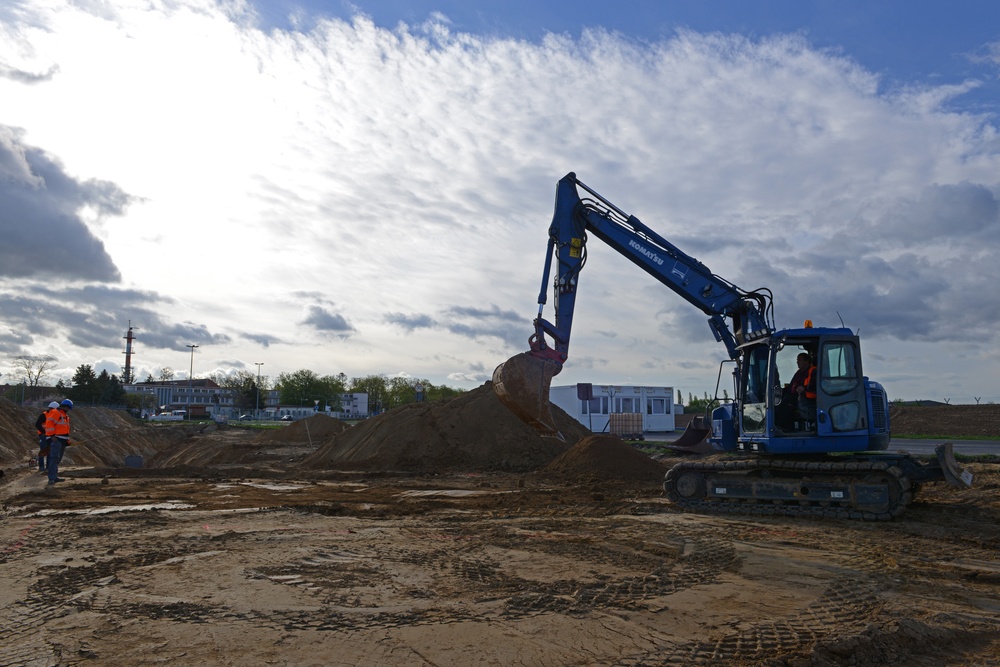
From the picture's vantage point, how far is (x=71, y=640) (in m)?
4.96

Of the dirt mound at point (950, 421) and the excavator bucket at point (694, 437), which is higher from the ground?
the dirt mound at point (950, 421)

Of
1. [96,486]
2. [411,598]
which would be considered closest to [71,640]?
[411,598]

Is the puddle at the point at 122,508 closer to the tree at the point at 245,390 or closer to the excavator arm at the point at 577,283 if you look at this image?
the excavator arm at the point at 577,283

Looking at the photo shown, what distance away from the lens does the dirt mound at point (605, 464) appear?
56.3 ft

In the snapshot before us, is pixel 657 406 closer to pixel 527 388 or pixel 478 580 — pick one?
pixel 527 388

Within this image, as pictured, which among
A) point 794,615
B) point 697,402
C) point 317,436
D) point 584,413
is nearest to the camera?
point 794,615

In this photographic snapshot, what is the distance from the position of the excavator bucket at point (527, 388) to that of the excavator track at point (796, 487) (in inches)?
96.2

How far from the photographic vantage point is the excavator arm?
42.3 feet

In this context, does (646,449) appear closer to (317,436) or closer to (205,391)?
(317,436)

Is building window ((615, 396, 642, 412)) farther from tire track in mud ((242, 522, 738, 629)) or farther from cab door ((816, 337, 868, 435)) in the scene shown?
tire track in mud ((242, 522, 738, 629))

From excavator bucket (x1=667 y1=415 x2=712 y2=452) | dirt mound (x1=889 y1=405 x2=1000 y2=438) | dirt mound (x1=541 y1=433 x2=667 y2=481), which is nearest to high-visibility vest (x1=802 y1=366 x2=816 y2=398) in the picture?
dirt mound (x1=541 y1=433 x2=667 y2=481)

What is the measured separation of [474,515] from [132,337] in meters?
118

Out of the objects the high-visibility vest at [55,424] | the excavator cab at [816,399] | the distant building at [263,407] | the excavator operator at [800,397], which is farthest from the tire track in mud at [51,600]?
the distant building at [263,407]

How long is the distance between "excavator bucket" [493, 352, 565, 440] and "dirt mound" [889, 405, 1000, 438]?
3536 centimetres
